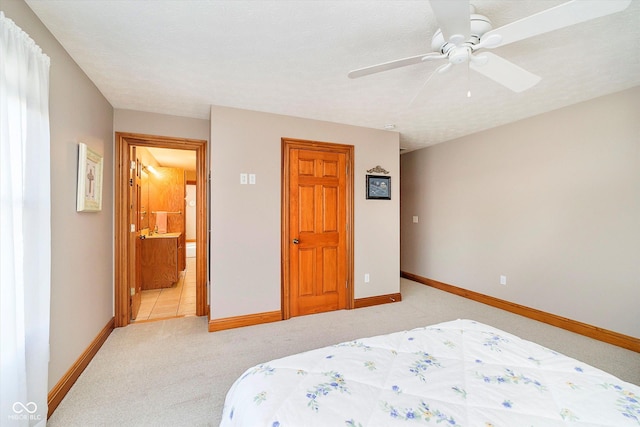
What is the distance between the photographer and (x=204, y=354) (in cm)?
243

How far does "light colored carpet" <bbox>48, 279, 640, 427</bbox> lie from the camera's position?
5.76 ft

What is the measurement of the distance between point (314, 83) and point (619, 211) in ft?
10.3

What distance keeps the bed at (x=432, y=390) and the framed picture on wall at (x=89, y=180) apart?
198cm

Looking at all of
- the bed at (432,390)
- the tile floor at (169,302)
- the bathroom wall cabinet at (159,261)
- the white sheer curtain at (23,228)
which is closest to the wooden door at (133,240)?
the tile floor at (169,302)

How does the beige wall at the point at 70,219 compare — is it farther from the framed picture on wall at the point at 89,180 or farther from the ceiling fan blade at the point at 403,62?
the ceiling fan blade at the point at 403,62

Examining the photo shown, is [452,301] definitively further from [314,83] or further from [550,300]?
[314,83]

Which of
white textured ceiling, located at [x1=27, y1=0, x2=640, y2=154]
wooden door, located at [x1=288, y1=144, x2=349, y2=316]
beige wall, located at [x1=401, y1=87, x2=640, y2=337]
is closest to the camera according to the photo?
white textured ceiling, located at [x1=27, y1=0, x2=640, y2=154]

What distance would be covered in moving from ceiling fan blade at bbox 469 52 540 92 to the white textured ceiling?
0.82ft

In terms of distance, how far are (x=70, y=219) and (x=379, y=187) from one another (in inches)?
127

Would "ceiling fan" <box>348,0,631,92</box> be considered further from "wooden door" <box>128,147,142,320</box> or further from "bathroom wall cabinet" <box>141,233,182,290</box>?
"bathroom wall cabinet" <box>141,233,182,290</box>

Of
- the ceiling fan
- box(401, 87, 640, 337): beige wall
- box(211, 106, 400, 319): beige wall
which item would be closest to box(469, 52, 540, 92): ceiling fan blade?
the ceiling fan

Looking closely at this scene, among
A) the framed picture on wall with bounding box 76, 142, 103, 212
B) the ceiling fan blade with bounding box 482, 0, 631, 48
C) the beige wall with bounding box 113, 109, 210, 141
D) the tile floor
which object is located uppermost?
the beige wall with bounding box 113, 109, 210, 141

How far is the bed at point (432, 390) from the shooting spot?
917 millimetres

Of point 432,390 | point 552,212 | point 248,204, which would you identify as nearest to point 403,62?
point 432,390
